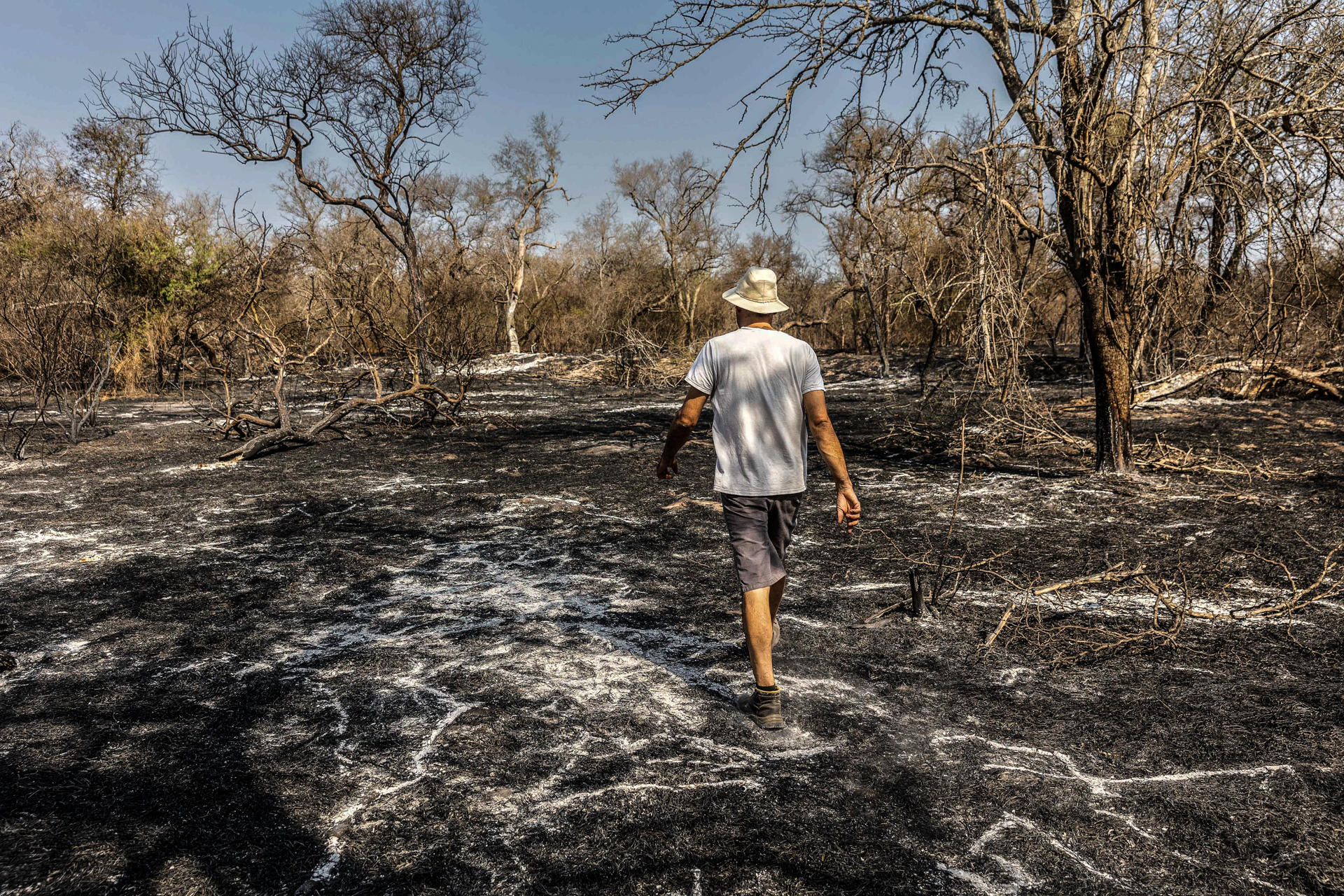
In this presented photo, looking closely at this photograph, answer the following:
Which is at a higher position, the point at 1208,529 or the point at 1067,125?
the point at 1067,125

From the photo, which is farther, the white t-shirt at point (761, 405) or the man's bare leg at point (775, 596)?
the man's bare leg at point (775, 596)

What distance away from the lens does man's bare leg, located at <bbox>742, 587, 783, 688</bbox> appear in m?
3.29

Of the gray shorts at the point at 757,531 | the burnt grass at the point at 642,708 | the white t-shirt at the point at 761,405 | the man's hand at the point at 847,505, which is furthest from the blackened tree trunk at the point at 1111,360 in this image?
the gray shorts at the point at 757,531

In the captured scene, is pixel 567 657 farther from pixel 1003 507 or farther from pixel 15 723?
pixel 1003 507

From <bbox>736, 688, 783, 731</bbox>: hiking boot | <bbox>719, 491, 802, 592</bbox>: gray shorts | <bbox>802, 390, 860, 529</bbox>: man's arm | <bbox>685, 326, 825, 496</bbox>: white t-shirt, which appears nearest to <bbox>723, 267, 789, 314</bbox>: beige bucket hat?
<bbox>685, 326, 825, 496</bbox>: white t-shirt

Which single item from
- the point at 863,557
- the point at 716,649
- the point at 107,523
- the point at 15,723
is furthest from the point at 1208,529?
the point at 107,523

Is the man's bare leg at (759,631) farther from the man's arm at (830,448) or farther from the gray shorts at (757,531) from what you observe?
the man's arm at (830,448)

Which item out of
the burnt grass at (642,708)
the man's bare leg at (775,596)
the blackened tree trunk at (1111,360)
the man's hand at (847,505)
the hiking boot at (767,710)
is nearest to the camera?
the burnt grass at (642,708)

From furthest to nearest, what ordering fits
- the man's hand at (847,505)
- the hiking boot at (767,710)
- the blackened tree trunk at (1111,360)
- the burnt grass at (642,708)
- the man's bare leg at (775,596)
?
the blackened tree trunk at (1111,360)
the man's bare leg at (775,596)
the man's hand at (847,505)
the hiking boot at (767,710)
the burnt grass at (642,708)

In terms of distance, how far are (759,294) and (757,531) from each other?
104cm

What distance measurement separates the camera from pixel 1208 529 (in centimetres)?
589

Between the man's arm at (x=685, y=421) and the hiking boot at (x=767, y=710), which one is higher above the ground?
the man's arm at (x=685, y=421)

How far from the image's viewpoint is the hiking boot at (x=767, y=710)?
327 cm

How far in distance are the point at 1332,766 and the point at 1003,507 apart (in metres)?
4.09
